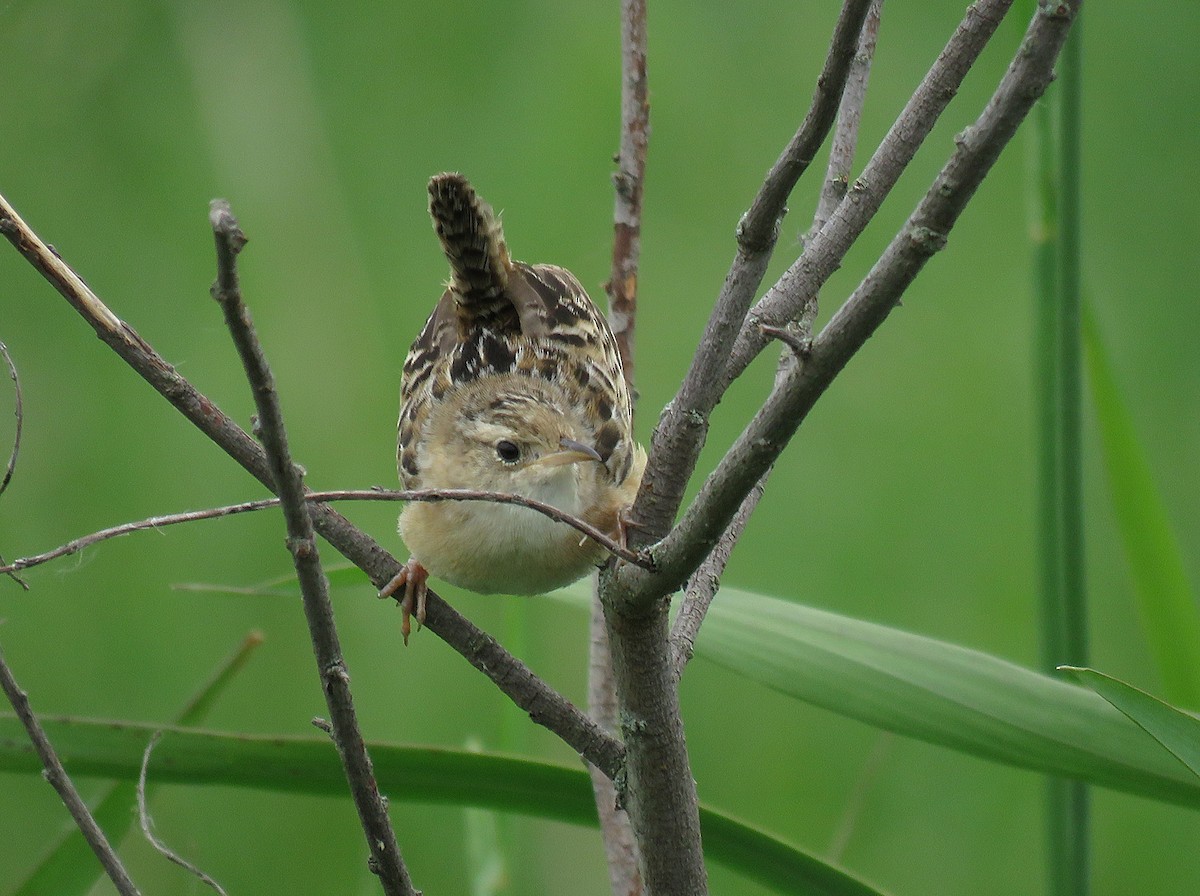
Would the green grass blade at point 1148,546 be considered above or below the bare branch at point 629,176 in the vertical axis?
below

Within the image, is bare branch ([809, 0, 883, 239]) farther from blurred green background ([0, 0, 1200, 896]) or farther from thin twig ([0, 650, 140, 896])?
blurred green background ([0, 0, 1200, 896])

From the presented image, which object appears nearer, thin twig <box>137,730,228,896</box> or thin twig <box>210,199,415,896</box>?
thin twig <box>210,199,415,896</box>

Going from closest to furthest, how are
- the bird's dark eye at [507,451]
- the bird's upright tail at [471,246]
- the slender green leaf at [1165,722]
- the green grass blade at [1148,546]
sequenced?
the slender green leaf at [1165,722]
the green grass blade at [1148,546]
the bird's upright tail at [471,246]
the bird's dark eye at [507,451]

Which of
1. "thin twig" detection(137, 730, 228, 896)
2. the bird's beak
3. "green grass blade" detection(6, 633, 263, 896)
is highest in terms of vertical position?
the bird's beak

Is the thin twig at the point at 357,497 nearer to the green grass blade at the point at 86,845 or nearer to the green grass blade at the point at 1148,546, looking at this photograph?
the green grass blade at the point at 86,845

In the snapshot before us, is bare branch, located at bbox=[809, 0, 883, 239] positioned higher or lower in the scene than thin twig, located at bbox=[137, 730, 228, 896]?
A: higher

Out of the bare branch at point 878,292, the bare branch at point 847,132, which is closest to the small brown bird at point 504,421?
the bare branch at point 847,132

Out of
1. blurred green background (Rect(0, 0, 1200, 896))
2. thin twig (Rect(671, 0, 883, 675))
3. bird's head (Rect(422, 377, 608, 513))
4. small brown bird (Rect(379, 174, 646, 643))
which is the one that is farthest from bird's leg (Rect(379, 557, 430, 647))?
blurred green background (Rect(0, 0, 1200, 896))
